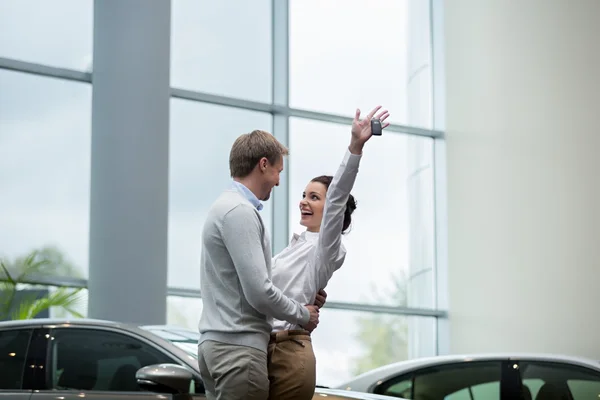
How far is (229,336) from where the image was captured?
304cm

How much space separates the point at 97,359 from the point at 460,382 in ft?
7.99

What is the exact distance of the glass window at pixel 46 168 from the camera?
1033 cm

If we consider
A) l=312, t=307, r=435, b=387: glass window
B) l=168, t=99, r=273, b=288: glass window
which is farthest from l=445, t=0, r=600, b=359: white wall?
l=168, t=99, r=273, b=288: glass window

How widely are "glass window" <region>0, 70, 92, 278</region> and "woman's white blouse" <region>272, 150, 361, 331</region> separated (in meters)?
7.38

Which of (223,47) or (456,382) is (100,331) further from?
(223,47)

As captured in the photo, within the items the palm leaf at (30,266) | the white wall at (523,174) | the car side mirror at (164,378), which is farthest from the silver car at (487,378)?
the white wall at (523,174)

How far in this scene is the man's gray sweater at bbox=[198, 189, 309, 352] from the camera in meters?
3.01

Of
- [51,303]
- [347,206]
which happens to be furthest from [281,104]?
[347,206]

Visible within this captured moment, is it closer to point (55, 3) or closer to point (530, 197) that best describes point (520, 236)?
point (530, 197)

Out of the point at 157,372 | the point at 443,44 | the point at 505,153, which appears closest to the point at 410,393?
the point at 157,372

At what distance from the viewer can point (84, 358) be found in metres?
4.90

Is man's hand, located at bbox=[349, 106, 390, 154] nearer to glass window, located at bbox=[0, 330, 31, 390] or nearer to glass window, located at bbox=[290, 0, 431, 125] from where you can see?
glass window, located at bbox=[0, 330, 31, 390]

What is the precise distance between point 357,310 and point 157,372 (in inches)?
333

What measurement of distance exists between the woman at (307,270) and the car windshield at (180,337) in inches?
65.5
